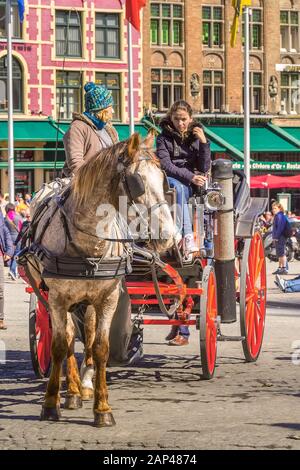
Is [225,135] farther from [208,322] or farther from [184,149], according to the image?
[208,322]

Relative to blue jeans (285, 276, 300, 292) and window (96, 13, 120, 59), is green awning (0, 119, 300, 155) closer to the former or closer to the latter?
window (96, 13, 120, 59)

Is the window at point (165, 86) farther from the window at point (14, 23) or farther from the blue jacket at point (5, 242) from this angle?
the blue jacket at point (5, 242)

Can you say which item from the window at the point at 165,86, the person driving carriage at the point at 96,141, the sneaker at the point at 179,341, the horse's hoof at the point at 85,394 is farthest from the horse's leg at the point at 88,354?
the window at the point at 165,86

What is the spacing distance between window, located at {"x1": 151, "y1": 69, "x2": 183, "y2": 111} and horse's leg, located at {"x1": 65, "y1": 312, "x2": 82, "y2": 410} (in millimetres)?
36490

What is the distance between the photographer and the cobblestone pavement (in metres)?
6.54

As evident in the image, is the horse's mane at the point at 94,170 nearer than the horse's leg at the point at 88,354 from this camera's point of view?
Yes

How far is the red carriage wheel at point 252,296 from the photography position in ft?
31.3

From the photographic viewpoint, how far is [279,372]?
→ 934 centimetres

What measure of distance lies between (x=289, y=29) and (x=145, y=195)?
135 feet

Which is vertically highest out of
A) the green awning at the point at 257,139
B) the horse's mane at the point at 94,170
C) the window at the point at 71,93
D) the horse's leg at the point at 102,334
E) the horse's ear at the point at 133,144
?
the window at the point at 71,93

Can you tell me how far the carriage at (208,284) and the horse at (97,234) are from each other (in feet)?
3.04

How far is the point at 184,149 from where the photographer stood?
973cm

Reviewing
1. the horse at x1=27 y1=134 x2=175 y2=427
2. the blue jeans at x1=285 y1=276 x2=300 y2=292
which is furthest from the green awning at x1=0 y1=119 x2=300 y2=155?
the horse at x1=27 y1=134 x2=175 y2=427
